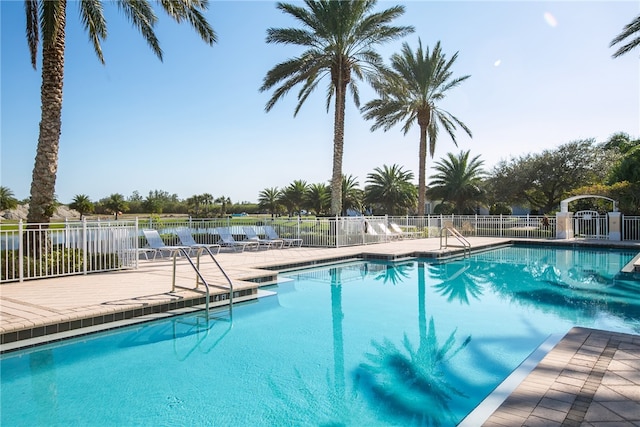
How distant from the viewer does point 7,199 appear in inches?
1930

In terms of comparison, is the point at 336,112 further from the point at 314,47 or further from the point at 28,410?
the point at 28,410

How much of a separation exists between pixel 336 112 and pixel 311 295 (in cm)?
1033

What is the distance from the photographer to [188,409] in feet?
12.7

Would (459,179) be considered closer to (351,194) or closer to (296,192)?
(351,194)

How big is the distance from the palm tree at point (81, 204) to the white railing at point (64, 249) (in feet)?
151

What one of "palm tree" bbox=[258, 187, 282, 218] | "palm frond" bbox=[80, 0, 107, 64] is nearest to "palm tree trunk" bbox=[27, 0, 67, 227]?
"palm frond" bbox=[80, 0, 107, 64]

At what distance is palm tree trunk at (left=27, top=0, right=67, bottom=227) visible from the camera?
929 centimetres

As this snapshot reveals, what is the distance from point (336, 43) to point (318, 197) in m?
22.1

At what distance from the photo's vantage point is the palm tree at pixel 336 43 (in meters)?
16.2

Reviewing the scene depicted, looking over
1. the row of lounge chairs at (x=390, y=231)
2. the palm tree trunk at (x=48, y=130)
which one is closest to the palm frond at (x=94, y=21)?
the palm tree trunk at (x=48, y=130)

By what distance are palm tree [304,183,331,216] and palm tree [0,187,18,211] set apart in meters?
37.1

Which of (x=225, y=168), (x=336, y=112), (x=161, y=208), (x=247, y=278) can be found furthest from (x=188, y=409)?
(x=161, y=208)

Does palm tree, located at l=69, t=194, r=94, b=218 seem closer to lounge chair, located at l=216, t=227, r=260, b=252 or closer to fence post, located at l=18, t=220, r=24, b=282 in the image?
lounge chair, located at l=216, t=227, r=260, b=252

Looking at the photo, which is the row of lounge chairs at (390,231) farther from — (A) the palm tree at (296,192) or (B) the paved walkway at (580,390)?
(A) the palm tree at (296,192)
